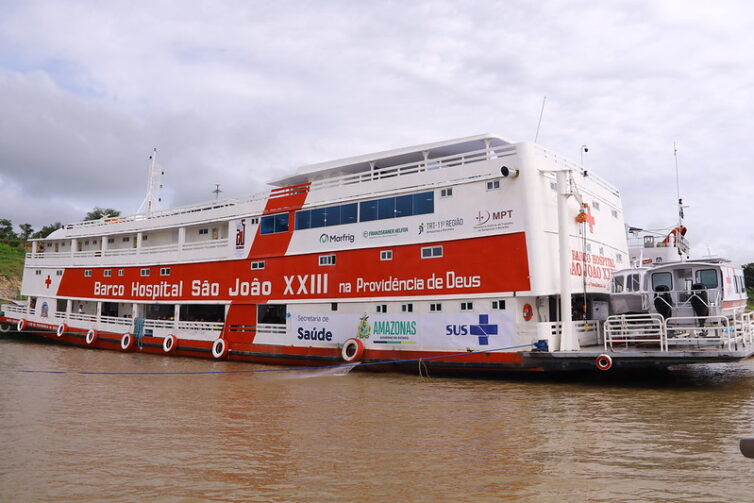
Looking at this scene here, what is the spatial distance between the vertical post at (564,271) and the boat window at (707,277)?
10.7 ft

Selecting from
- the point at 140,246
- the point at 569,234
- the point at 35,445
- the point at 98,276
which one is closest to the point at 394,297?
the point at 569,234

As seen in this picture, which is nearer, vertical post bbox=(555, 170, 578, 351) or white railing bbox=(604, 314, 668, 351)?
white railing bbox=(604, 314, 668, 351)

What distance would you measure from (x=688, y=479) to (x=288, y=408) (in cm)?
681

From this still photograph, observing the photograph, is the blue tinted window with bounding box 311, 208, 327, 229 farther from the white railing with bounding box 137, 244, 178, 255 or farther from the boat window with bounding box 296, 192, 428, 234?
the white railing with bounding box 137, 244, 178, 255

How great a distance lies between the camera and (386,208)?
54.3 ft

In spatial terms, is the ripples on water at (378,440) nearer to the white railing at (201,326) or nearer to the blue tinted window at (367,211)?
the blue tinted window at (367,211)

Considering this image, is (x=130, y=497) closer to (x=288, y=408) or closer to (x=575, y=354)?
(x=288, y=408)

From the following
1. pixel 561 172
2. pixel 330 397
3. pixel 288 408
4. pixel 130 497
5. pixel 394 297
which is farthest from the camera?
pixel 394 297

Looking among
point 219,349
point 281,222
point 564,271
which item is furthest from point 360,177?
point 219,349

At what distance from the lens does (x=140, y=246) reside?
79.3ft

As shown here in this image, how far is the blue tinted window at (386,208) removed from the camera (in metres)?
16.4

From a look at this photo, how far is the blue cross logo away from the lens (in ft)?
47.1

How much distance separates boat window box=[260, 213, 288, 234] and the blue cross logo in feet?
24.8

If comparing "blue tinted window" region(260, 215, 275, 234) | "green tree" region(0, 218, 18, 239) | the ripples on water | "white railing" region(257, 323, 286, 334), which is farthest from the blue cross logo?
"green tree" region(0, 218, 18, 239)
